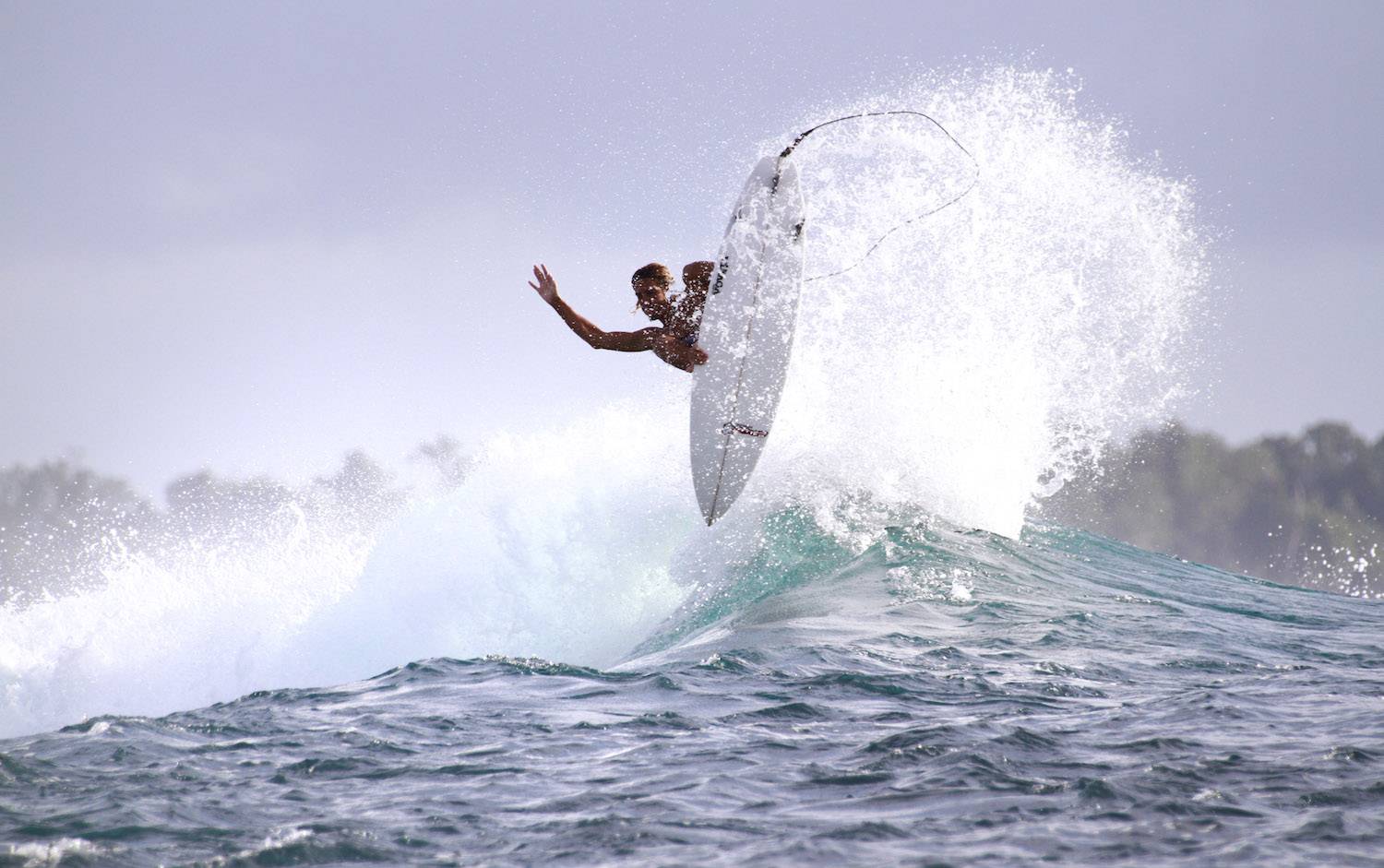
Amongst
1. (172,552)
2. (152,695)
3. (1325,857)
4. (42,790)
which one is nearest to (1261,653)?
(1325,857)

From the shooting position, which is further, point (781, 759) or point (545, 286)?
point (545, 286)

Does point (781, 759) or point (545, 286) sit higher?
point (545, 286)

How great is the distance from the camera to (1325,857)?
4.18 meters

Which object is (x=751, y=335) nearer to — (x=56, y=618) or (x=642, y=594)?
(x=642, y=594)

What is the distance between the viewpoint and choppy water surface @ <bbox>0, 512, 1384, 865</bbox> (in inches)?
174

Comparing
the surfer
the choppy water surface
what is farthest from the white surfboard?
the choppy water surface

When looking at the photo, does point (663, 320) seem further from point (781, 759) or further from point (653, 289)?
point (781, 759)

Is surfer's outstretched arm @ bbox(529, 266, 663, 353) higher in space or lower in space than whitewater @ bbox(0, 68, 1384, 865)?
higher

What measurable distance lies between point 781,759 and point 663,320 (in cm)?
584

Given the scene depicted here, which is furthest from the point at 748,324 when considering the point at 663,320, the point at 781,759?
the point at 781,759

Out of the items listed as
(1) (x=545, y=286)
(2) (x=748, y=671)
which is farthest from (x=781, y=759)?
(1) (x=545, y=286)

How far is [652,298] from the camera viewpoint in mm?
10578

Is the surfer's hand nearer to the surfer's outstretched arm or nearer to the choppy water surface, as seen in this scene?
the surfer's outstretched arm

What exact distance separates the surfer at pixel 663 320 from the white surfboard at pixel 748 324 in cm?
11
